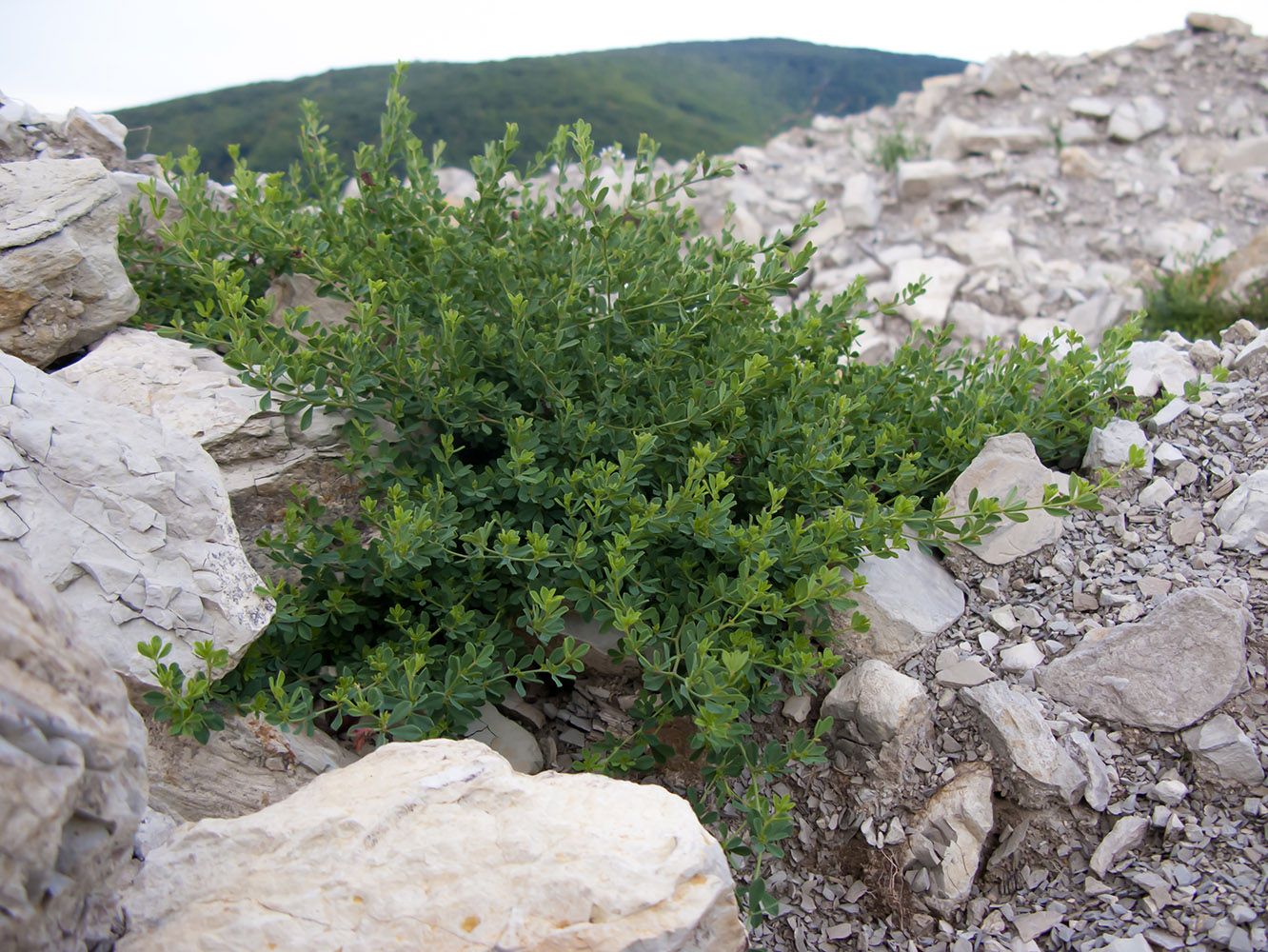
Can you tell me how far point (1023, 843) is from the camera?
256cm

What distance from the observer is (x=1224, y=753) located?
8.17 feet

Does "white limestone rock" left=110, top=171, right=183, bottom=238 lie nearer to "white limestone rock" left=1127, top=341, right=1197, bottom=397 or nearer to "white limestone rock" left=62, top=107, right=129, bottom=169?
"white limestone rock" left=62, top=107, right=129, bottom=169

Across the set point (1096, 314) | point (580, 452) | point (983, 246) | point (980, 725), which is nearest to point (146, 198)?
point (580, 452)

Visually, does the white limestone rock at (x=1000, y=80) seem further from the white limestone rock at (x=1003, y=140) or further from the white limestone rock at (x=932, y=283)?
the white limestone rock at (x=932, y=283)

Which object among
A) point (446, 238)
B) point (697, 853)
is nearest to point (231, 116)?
point (446, 238)

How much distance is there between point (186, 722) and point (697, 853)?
1.30 meters

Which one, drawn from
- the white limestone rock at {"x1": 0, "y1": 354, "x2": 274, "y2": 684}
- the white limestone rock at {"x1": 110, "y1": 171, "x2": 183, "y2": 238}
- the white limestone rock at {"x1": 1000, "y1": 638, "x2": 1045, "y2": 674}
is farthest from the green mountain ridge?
the white limestone rock at {"x1": 0, "y1": 354, "x2": 274, "y2": 684}

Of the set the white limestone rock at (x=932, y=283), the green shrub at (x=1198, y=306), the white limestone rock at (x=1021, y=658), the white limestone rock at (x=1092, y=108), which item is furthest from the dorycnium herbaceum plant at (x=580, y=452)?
the white limestone rock at (x=1092, y=108)

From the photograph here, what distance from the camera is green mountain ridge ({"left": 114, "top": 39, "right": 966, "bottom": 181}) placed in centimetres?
1609

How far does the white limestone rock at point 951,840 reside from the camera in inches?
98.7

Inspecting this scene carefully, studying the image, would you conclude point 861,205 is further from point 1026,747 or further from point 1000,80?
point 1026,747

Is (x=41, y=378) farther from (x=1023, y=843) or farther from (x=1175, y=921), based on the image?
(x=1175, y=921)

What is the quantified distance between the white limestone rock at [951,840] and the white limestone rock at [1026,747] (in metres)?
0.09

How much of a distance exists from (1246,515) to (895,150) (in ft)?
29.0
